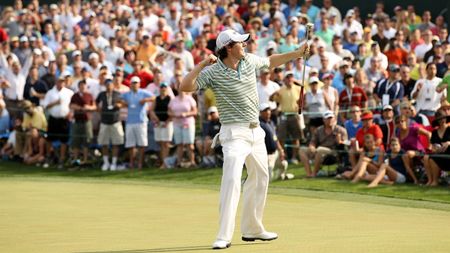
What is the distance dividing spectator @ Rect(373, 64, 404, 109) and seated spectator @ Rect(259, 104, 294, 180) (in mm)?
2046

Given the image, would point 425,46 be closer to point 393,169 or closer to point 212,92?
point 212,92

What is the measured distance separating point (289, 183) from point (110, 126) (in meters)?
4.46

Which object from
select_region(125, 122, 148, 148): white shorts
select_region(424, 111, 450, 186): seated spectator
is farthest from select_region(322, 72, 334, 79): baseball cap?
select_region(424, 111, 450, 186): seated spectator

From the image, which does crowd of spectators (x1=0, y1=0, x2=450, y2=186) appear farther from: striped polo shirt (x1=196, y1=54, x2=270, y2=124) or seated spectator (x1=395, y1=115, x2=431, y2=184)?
striped polo shirt (x1=196, y1=54, x2=270, y2=124)

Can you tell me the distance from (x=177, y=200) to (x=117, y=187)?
2579 mm

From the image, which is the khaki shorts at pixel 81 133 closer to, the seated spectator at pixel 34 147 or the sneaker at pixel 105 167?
the sneaker at pixel 105 167

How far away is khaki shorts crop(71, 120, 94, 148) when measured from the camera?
73.0 ft

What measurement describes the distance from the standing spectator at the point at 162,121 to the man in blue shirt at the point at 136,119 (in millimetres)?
185

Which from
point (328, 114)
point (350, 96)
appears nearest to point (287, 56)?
point (328, 114)

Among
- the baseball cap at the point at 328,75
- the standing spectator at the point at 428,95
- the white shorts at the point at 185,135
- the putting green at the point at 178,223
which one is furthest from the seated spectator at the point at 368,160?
the white shorts at the point at 185,135

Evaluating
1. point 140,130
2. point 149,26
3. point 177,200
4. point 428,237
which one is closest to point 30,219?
point 177,200

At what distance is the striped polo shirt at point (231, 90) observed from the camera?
35.6ft

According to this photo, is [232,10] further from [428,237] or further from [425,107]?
[428,237]

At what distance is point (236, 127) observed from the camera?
427 inches
